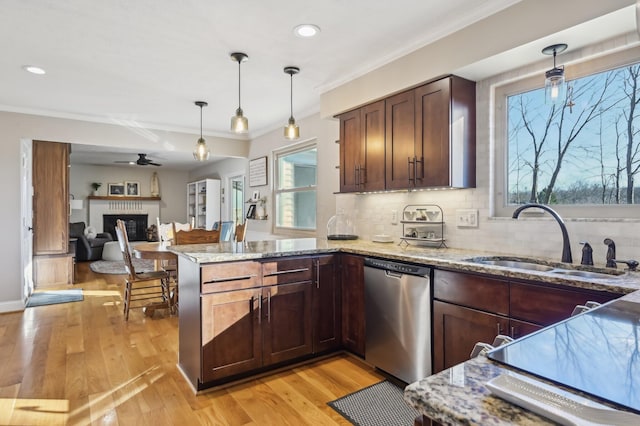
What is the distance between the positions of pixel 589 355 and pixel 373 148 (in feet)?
8.34

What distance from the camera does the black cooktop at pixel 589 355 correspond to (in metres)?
0.58

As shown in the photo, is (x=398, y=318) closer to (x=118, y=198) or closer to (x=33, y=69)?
(x=33, y=69)

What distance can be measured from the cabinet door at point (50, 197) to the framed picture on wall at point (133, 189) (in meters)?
4.72

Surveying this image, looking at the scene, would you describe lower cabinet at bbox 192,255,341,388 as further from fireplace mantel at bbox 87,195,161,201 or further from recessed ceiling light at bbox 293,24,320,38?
fireplace mantel at bbox 87,195,161,201

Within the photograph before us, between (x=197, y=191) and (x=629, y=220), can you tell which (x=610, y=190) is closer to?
(x=629, y=220)

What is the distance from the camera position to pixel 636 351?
0.72 m

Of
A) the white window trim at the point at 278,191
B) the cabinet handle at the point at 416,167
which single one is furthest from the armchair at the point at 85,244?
the cabinet handle at the point at 416,167

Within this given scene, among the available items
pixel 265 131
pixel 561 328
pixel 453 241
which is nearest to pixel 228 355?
pixel 453 241

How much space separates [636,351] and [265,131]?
524 cm

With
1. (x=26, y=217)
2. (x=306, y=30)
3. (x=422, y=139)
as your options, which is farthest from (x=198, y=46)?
(x=26, y=217)

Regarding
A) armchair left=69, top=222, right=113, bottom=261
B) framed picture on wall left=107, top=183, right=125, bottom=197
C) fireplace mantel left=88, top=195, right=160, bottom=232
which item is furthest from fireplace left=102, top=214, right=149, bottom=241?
armchair left=69, top=222, right=113, bottom=261

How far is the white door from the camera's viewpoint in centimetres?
436

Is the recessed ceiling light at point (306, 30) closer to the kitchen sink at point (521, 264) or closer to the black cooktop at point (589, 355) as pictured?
the kitchen sink at point (521, 264)

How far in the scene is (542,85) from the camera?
238 cm
